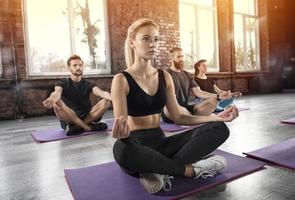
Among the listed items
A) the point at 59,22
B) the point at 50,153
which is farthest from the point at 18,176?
the point at 59,22

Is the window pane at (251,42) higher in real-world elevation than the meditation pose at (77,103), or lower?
higher

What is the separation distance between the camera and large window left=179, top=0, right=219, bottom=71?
7527mm

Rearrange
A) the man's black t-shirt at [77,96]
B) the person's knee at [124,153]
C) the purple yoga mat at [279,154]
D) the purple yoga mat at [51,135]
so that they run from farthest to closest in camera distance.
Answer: the man's black t-shirt at [77,96]
the purple yoga mat at [51,135]
the purple yoga mat at [279,154]
the person's knee at [124,153]

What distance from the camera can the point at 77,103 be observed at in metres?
3.46

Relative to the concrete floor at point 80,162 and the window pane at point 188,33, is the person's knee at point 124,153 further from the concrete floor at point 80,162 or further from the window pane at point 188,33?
the window pane at point 188,33

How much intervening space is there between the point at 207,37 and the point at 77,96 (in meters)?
5.52

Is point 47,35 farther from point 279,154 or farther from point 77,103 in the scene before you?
point 279,154

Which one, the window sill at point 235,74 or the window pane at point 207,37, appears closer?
the window sill at point 235,74

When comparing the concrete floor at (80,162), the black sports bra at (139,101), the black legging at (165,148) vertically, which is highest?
the black sports bra at (139,101)

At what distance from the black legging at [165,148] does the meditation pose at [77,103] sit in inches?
66.6

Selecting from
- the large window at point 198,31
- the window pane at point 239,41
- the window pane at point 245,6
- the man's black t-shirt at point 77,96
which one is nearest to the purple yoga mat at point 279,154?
the man's black t-shirt at point 77,96

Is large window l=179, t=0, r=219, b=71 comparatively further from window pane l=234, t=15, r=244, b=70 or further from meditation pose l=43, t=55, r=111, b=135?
meditation pose l=43, t=55, r=111, b=135

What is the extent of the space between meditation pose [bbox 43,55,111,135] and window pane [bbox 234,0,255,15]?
21.8 feet

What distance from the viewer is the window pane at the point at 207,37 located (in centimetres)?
790
